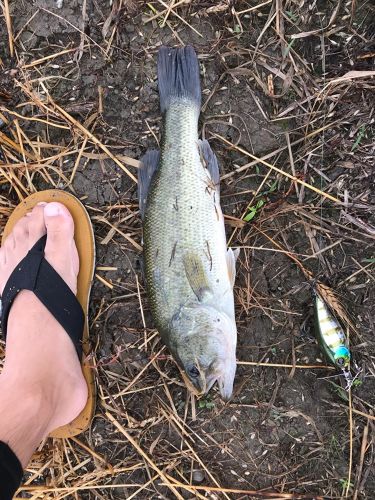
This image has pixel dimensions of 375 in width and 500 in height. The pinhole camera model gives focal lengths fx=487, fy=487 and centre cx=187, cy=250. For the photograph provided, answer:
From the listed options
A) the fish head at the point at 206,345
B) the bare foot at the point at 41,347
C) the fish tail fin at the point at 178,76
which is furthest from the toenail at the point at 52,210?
the fish head at the point at 206,345

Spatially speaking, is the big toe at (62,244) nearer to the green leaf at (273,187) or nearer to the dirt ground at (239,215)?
the dirt ground at (239,215)

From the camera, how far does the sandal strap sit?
120 inches

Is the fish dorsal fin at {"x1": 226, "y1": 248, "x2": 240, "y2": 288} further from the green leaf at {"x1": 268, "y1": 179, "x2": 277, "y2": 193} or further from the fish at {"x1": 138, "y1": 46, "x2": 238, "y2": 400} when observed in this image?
the green leaf at {"x1": 268, "y1": 179, "x2": 277, "y2": 193}

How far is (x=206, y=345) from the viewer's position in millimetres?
2664

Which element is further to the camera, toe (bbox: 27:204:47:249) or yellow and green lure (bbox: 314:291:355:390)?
toe (bbox: 27:204:47:249)

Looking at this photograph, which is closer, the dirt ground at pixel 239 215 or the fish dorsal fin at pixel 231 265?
the fish dorsal fin at pixel 231 265

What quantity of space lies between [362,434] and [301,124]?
1.97 m

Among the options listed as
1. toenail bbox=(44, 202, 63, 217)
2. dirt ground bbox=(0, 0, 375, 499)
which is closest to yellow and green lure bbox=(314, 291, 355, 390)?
dirt ground bbox=(0, 0, 375, 499)

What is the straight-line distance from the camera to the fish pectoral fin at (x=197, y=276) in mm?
2689

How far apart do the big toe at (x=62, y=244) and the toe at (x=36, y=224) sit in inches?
1.8

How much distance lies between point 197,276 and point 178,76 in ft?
3.93

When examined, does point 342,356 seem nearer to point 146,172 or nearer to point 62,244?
point 146,172

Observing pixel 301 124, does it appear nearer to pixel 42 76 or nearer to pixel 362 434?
pixel 42 76

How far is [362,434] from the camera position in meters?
3.04
